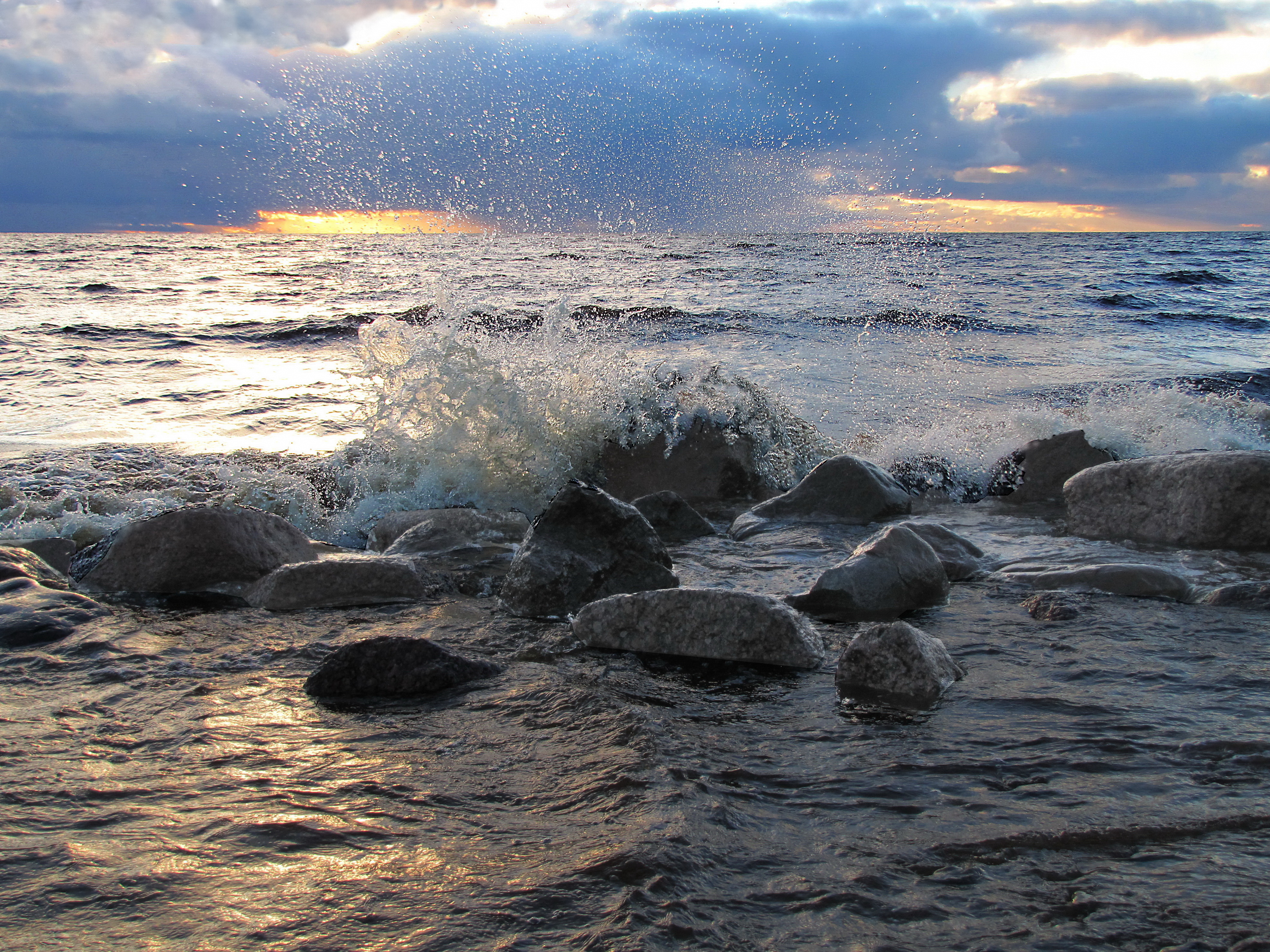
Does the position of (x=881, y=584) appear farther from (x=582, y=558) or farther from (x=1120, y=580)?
(x=582, y=558)

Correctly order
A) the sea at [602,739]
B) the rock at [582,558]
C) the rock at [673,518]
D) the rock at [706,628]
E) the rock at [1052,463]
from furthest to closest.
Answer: the rock at [1052,463]
the rock at [673,518]
the rock at [582,558]
the rock at [706,628]
the sea at [602,739]

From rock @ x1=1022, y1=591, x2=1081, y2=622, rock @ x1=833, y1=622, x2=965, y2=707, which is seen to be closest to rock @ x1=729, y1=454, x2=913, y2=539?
rock @ x1=1022, y1=591, x2=1081, y2=622

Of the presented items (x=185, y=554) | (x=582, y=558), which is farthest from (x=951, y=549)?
(x=185, y=554)

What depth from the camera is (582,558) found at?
364cm

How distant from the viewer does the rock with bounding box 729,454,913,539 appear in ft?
16.3

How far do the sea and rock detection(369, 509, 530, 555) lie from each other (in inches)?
15.9

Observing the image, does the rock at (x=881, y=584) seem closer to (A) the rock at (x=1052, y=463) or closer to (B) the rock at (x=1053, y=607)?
(B) the rock at (x=1053, y=607)

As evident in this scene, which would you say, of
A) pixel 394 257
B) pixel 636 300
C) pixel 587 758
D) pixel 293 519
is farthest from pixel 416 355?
pixel 394 257

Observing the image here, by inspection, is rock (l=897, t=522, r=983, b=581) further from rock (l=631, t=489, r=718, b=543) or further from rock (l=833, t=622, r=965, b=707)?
rock (l=631, t=489, r=718, b=543)

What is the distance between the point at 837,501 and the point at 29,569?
416cm

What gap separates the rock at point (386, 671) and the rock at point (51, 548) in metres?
2.40

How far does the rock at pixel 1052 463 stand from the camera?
5.72 metres

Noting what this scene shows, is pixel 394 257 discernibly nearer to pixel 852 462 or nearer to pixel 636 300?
pixel 636 300

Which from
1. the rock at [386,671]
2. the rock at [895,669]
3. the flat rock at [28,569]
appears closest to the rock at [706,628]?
the rock at [895,669]
